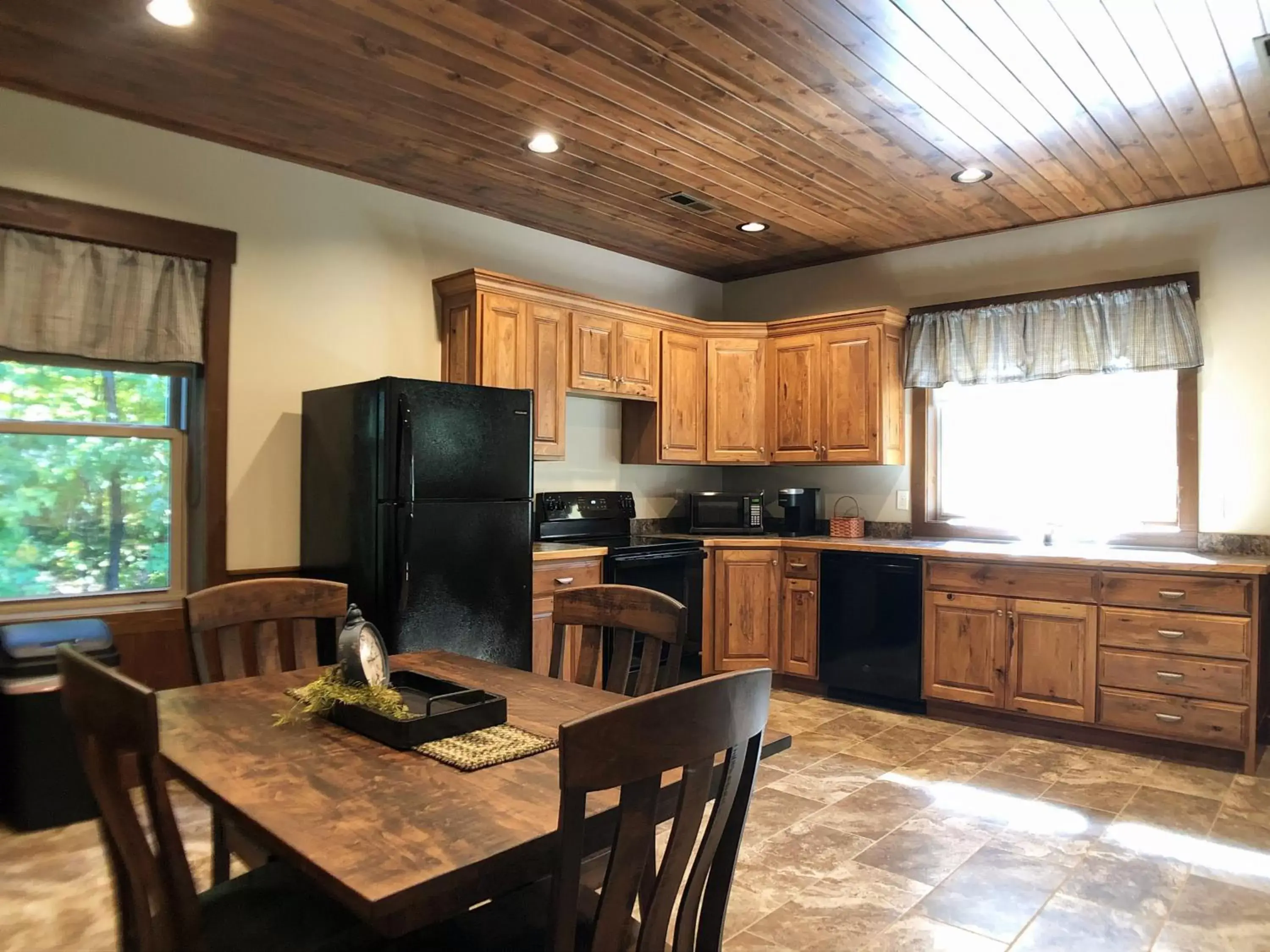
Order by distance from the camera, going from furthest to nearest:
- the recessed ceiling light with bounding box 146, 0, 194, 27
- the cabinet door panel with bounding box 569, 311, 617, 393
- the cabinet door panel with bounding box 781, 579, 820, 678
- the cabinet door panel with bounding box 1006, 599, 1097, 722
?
the cabinet door panel with bounding box 781, 579, 820, 678 < the cabinet door panel with bounding box 569, 311, 617, 393 < the cabinet door panel with bounding box 1006, 599, 1097, 722 < the recessed ceiling light with bounding box 146, 0, 194, 27

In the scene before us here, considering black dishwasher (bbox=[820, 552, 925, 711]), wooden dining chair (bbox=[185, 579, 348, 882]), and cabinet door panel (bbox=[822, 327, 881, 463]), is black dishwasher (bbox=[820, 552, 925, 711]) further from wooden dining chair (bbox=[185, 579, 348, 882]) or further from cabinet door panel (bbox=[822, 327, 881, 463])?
wooden dining chair (bbox=[185, 579, 348, 882])

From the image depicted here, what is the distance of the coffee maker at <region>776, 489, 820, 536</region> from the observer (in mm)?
5133

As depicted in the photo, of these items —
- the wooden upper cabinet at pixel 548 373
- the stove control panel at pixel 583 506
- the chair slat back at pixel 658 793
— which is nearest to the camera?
the chair slat back at pixel 658 793

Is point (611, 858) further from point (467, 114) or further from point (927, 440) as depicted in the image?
point (927, 440)

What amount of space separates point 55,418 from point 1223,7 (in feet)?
13.6

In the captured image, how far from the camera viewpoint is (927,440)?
4.98m

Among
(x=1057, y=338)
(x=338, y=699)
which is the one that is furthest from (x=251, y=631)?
(x=1057, y=338)

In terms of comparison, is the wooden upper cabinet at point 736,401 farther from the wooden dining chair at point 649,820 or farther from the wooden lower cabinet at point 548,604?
the wooden dining chair at point 649,820

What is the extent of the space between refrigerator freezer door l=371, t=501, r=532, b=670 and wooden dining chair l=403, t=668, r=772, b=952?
1958 millimetres

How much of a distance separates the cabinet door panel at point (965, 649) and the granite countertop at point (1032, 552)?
0.23 meters

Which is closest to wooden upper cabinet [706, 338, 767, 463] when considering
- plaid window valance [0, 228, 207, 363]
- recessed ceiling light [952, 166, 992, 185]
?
recessed ceiling light [952, 166, 992, 185]

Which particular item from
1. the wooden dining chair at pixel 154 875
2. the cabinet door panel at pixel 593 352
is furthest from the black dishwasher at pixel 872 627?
the wooden dining chair at pixel 154 875

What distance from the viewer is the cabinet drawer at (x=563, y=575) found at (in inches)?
158

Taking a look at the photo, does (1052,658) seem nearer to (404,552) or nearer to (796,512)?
(796,512)
